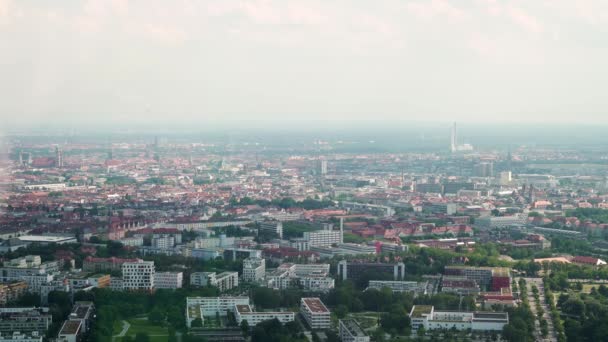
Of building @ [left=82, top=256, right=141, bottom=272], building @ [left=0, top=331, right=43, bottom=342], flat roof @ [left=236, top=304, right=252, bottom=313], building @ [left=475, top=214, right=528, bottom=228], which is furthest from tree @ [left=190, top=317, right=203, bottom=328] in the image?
building @ [left=475, top=214, right=528, bottom=228]

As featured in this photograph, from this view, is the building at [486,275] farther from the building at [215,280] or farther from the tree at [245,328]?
the tree at [245,328]

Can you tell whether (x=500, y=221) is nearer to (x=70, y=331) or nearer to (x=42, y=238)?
(x=42, y=238)

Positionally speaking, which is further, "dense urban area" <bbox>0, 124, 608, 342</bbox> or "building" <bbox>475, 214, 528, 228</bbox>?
"building" <bbox>475, 214, 528, 228</bbox>

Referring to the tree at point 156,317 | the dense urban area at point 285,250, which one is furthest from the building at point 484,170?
the tree at point 156,317

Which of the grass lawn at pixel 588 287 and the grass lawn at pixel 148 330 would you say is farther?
the grass lawn at pixel 588 287

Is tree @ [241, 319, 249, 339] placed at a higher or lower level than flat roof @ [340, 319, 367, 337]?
lower

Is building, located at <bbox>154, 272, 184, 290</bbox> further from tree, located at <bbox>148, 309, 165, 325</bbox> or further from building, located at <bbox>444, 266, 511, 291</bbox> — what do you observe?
building, located at <bbox>444, 266, 511, 291</bbox>
